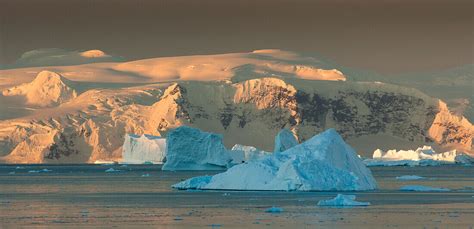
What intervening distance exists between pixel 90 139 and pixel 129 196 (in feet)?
420

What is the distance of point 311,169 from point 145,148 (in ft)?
315

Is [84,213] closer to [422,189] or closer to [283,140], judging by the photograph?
[422,189]

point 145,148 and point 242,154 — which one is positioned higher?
point 242,154

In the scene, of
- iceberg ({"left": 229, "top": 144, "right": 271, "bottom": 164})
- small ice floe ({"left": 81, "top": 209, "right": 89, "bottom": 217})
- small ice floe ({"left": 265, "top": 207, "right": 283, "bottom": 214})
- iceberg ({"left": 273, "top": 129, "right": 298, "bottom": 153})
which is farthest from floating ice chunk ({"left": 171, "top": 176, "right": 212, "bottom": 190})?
iceberg ({"left": 229, "top": 144, "right": 271, "bottom": 164})

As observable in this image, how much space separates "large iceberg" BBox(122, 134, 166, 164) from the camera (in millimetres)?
158250

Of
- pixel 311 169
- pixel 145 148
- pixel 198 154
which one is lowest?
pixel 145 148

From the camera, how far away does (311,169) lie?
66188 millimetres

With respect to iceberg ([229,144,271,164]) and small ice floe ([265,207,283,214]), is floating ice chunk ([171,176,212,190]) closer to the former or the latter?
small ice floe ([265,207,283,214])

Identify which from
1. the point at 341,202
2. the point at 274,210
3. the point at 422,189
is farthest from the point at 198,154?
the point at 274,210

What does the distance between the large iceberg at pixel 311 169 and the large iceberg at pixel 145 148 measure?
87423mm

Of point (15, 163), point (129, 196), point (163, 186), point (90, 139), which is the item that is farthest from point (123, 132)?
point (129, 196)

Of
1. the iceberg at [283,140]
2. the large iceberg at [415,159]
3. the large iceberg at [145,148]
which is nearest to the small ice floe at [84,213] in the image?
the iceberg at [283,140]

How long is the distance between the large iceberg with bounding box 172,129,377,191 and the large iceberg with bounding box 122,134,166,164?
87.4 metres

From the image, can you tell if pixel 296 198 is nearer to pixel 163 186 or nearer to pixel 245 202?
pixel 245 202
